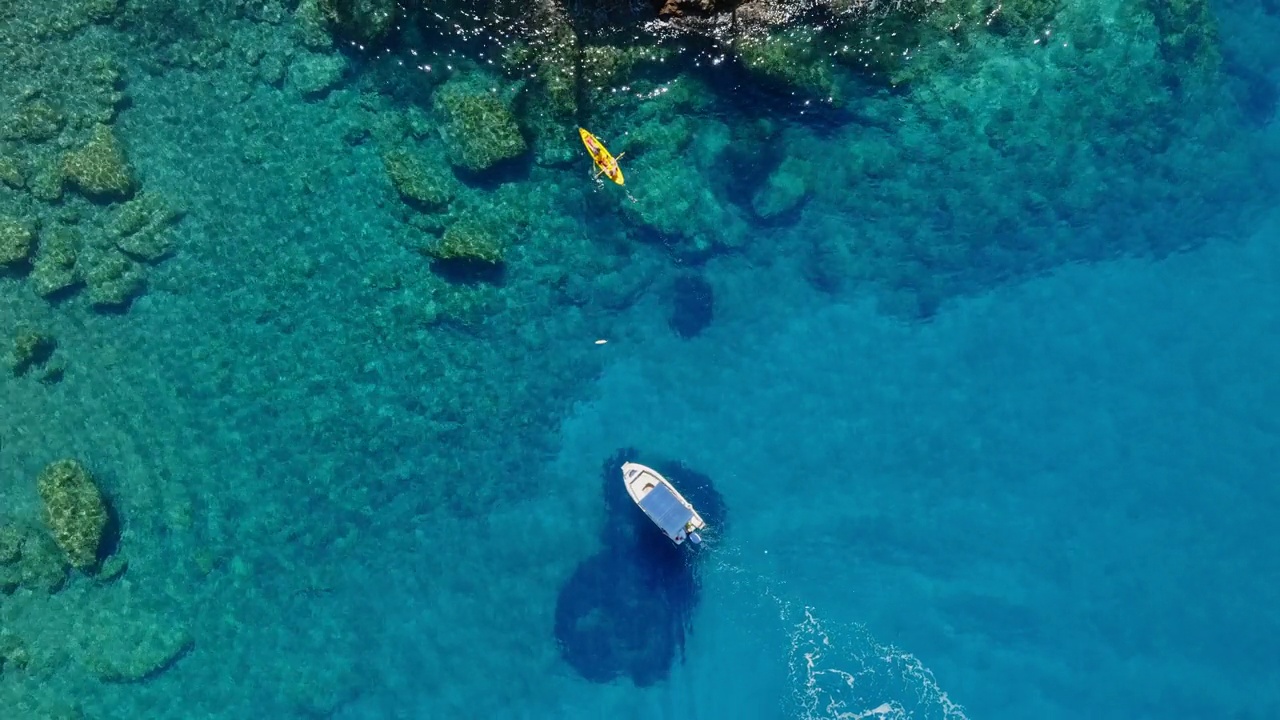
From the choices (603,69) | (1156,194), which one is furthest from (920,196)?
(603,69)

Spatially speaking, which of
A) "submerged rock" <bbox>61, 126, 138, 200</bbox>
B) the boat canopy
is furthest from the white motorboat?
"submerged rock" <bbox>61, 126, 138, 200</bbox>

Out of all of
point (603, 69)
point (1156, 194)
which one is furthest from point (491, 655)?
point (1156, 194)

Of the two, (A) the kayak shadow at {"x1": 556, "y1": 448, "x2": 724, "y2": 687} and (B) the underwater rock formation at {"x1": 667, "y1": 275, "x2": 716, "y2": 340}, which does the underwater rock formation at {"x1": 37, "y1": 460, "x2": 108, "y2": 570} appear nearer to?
(A) the kayak shadow at {"x1": 556, "y1": 448, "x2": 724, "y2": 687}

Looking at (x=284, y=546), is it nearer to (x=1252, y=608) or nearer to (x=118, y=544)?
(x=118, y=544)

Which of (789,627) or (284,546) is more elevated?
(789,627)

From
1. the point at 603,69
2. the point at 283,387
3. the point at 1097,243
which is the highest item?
the point at 1097,243

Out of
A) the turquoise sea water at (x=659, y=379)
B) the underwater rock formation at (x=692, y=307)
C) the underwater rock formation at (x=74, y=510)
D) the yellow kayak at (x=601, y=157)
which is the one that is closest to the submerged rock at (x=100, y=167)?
the turquoise sea water at (x=659, y=379)

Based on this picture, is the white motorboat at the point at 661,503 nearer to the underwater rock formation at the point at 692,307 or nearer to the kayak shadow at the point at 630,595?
the kayak shadow at the point at 630,595
